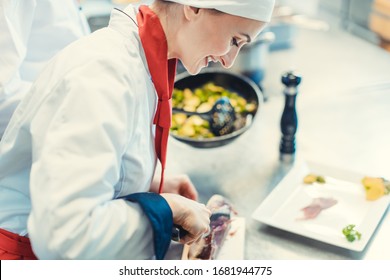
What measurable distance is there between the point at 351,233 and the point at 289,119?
406 mm

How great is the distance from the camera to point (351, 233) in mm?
1090

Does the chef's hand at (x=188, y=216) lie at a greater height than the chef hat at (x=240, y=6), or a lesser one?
lesser

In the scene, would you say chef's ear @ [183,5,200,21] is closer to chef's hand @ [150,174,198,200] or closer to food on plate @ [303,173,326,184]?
chef's hand @ [150,174,198,200]

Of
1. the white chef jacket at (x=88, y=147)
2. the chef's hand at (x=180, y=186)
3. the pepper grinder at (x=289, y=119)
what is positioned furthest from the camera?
the pepper grinder at (x=289, y=119)

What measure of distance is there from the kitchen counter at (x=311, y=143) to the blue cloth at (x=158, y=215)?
0.27 meters

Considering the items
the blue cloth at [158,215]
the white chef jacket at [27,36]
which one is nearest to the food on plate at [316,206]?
the blue cloth at [158,215]

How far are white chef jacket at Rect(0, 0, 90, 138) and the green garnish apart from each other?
807 mm

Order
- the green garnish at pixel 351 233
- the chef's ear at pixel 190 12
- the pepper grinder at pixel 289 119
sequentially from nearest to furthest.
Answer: the chef's ear at pixel 190 12 < the green garnish at pixel 351 233 < the pepper grinder at pixel 289 119

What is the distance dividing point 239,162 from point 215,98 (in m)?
0.25

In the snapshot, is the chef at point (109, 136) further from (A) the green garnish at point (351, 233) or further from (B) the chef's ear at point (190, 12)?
(A) the green garnish at point (351, 233)

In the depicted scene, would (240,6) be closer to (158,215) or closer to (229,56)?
(229,56)

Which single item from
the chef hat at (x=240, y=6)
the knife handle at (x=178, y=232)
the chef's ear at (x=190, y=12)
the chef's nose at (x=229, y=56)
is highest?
the chef hat at (x=240, y=6)

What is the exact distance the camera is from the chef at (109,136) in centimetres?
72
